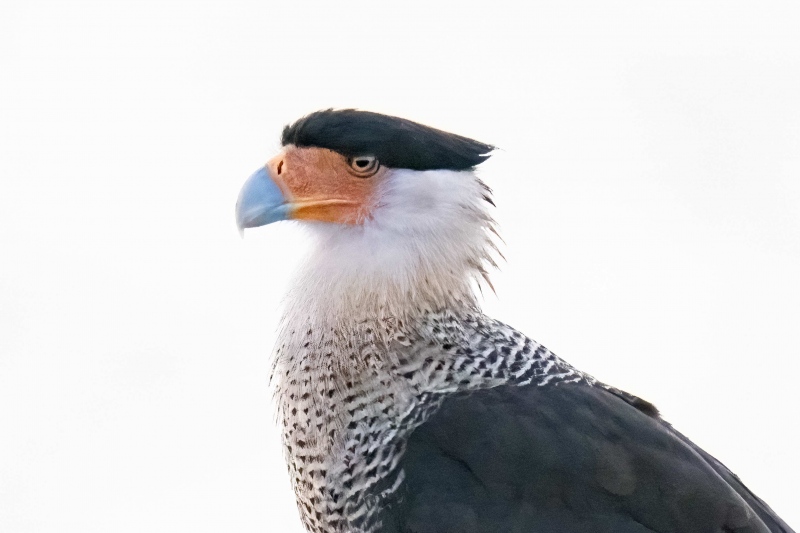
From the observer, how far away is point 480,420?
1.81 m

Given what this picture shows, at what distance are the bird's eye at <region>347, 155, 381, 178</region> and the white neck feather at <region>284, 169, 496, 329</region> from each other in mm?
31

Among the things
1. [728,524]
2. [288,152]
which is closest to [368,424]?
[288,152]

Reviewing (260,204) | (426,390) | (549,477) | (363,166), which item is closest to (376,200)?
(363,166)

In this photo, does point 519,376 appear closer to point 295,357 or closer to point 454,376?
point 454,376

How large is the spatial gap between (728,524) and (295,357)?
87cm

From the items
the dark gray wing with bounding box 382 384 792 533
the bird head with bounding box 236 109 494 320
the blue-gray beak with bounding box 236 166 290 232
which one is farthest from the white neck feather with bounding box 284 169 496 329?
the dark gray wing with bounding box 382 384 792 533

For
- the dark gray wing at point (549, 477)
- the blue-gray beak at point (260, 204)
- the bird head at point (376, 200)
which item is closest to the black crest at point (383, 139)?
the bird head at point (376, 200)

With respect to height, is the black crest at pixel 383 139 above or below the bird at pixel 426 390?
above

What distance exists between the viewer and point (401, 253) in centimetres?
191

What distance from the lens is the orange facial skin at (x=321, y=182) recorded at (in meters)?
1.86

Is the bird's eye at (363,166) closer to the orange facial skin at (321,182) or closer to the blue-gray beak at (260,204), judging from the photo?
the orange facial skin at (321,182)

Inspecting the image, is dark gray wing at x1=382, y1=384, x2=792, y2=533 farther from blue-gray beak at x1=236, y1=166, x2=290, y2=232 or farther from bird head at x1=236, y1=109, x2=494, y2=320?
blue-gray beak at x1=236, y1=166, x2=290, y2=232

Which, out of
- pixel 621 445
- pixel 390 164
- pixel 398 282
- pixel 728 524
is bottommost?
pixel 728 524

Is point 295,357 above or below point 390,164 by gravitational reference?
below
